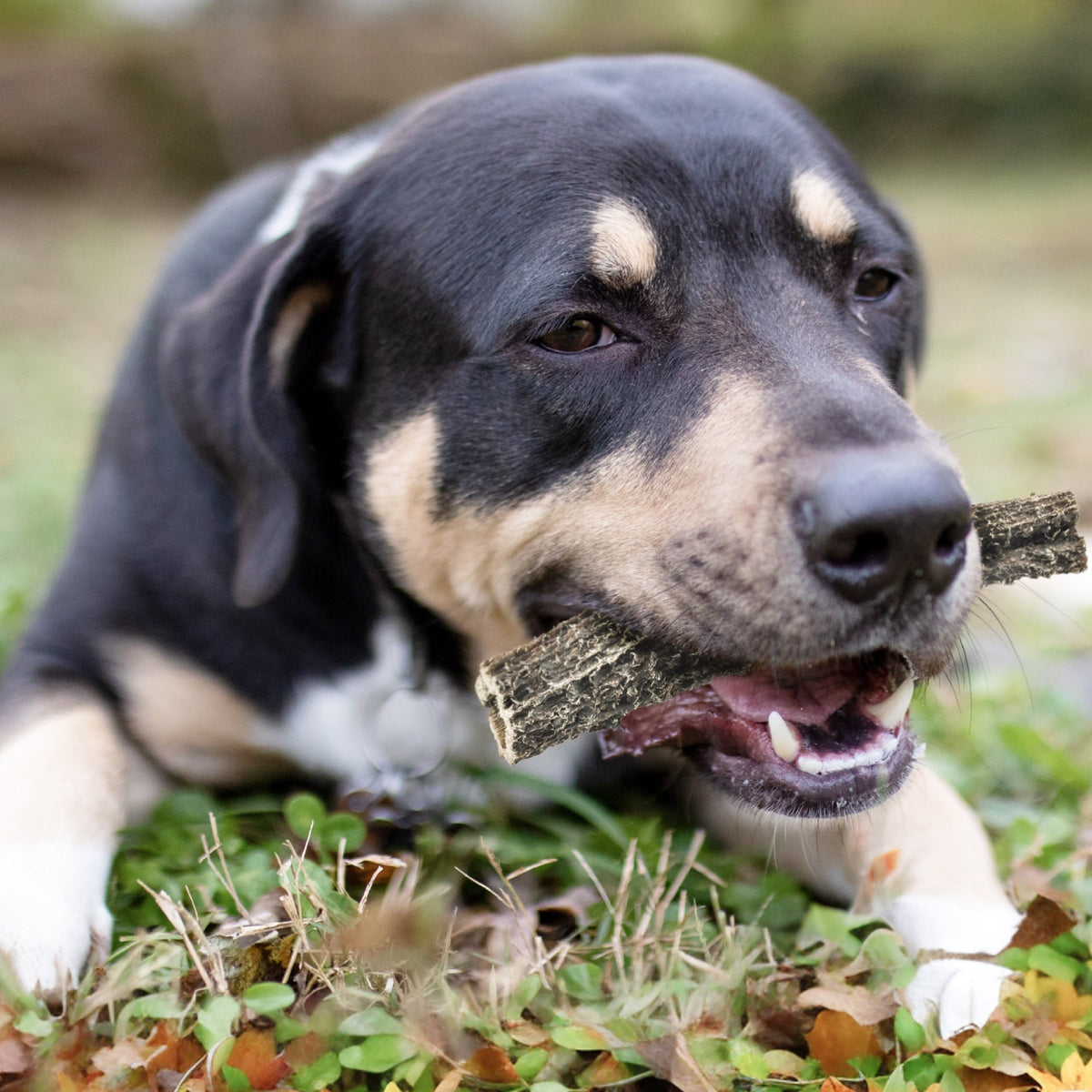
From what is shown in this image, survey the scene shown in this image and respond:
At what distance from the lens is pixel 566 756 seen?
302 cm

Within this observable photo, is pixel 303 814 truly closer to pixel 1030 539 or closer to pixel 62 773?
pixel 62 773

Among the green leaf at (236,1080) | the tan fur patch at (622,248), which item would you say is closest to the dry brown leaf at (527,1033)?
the green leaf at (236,1080)

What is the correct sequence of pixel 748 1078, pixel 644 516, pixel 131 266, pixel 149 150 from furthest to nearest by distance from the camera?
pixel 149 150 < pixel 131 266 < pixel 644 516 < pixel 748 1078

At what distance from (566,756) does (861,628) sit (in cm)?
109

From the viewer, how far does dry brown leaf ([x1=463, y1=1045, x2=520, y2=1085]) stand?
1.96 meters

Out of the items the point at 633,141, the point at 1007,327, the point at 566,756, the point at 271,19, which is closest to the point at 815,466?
the point at 633,141

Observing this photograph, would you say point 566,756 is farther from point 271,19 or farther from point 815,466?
point 271,19

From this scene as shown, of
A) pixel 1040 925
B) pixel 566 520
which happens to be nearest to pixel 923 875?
pixel 1040 925

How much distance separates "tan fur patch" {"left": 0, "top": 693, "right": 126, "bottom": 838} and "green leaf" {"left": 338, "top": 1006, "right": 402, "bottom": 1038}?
787mm

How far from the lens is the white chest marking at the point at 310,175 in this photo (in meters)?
3.25

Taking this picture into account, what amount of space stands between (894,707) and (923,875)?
1.27 ft

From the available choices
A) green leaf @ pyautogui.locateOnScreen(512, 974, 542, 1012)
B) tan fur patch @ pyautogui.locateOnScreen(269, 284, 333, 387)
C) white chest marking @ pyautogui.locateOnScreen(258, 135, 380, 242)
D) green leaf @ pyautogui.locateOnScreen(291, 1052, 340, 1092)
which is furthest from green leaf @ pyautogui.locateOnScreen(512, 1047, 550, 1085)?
white chest marking @ pyautogui.locateOnScreen(258, 135, 380, 242)

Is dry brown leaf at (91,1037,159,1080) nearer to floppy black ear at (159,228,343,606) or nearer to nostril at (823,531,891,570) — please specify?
floppy black ear at (159,228,343,606)

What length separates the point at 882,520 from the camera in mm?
1975
